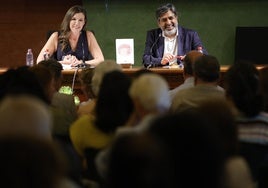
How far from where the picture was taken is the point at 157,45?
5.97 metres

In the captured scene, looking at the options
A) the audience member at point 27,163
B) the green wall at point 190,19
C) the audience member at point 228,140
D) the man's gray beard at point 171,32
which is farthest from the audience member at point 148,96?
the green wall at point 190,19

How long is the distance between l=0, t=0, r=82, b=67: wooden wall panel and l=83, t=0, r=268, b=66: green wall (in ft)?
1.42

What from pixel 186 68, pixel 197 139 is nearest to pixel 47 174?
pixel 197 139

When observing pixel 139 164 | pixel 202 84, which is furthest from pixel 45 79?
pixel 139 164

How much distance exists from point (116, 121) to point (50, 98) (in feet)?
2.73

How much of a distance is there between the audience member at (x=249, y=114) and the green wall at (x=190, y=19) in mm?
4773

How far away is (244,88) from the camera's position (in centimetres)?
285

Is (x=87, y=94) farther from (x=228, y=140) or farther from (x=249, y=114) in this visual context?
(x=228, y=140)

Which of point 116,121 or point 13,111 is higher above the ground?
point 13,111

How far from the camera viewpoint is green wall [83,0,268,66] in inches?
300

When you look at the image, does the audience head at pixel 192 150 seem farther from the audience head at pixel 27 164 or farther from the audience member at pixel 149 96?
the audience member at pixel 149 96

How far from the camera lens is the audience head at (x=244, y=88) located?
278 centimetres

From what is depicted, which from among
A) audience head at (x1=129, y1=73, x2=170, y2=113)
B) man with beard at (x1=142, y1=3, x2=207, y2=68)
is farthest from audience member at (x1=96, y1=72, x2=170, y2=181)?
→ man with beard at (x1=142, y1=3, x2=207, y2=68)

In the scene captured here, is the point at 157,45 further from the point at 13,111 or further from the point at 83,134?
the point at 13,111
